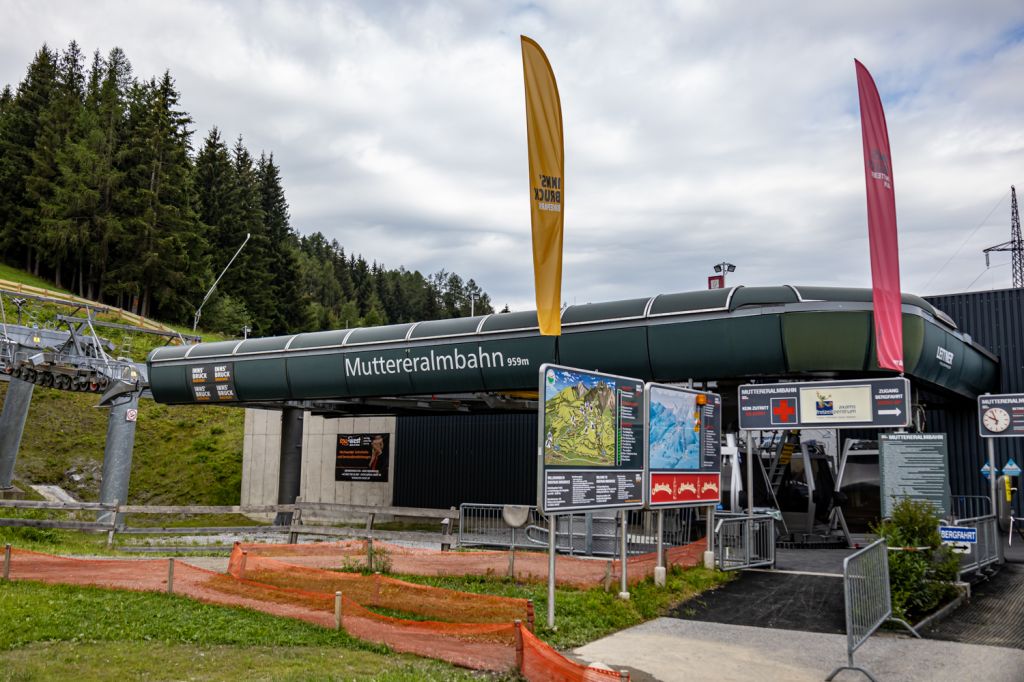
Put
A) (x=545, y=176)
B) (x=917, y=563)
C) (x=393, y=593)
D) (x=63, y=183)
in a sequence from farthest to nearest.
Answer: (x=63, y=183), (x=545, y=176), (x=917, y=563), (x=393, y=593)

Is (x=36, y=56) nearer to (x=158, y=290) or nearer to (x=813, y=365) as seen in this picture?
(x=158, y=290)

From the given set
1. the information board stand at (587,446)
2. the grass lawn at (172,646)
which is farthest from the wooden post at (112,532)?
the information board stand at (587,446)

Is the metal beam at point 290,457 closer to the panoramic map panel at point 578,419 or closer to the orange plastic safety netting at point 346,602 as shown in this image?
the orange plastic safety netting at point 346,602

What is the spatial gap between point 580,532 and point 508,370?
4112 mm

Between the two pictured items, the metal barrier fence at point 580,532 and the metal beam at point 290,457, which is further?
the metal beam at point 290,457

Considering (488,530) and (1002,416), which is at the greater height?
(1002,416)

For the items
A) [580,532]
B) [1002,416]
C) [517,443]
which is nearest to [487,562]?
[580,532]

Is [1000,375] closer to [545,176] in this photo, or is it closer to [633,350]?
[633,350]

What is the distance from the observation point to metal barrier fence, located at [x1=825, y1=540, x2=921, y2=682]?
28.1 ft

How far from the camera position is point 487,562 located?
557 inches

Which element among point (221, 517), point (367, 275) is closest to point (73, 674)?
point (221, 517)

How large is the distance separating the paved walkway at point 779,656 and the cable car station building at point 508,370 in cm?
708

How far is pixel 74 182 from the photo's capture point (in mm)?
73000

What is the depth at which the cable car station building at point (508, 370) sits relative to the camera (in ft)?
54.0
